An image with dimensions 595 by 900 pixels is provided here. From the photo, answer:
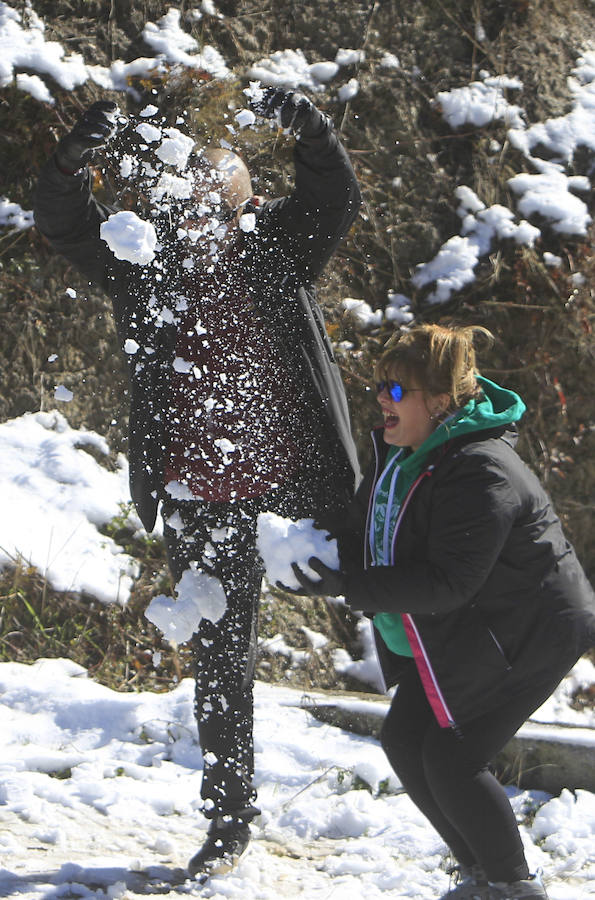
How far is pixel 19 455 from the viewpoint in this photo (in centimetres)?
457

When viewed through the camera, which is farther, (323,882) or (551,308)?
(551,308)

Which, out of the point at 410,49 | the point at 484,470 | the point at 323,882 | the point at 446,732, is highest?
the point at 410,49

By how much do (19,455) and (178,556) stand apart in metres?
2.28

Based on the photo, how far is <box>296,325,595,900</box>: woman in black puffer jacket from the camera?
199 centimetres

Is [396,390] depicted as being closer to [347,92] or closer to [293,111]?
[293,111]

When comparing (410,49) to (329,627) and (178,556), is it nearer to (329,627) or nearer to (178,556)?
(329,627)

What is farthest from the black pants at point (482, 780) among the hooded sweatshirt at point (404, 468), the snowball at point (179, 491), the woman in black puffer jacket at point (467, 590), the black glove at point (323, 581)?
the snowball at point (179, 491)

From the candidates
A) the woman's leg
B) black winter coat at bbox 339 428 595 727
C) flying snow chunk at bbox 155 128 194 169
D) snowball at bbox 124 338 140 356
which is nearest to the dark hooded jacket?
black winter coat at bbox 339 428 595 727

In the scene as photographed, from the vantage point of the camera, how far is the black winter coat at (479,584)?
197 centimetres

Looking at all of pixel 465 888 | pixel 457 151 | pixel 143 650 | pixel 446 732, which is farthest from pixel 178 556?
pixel 457 151

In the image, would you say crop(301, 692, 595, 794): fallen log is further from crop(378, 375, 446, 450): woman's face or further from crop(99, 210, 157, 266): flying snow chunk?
crop(99, 210, 157, 266): flying snow chunk

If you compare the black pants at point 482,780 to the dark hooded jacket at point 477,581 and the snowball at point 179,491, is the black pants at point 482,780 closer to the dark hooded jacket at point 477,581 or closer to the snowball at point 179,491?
the dark hooded jacket at point 477,581

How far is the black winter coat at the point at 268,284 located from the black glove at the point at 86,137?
0.16 feet

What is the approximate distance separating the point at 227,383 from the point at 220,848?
129cm
